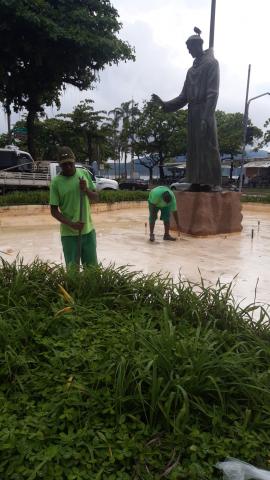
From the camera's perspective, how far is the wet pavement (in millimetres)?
5230

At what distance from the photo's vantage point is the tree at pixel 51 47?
1702cm

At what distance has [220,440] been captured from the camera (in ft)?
5.02

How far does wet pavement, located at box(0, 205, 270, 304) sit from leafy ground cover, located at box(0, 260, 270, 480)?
1.63 m

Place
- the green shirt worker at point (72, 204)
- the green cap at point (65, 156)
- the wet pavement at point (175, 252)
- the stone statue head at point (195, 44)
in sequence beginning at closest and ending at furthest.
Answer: the green cap at point (65, 156)
the green shirt worker at point (72, 204)
the wet pavement at point (175, 252)
the stone statue head at point (195, 44)

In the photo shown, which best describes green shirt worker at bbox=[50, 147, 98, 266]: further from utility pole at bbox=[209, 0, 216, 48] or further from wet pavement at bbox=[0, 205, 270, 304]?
utility pole at bbox=[209, 0, 216, 48]

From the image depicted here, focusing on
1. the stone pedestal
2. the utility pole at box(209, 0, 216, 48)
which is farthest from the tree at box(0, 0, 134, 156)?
the stone pedestal

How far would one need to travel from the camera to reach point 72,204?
3605mm

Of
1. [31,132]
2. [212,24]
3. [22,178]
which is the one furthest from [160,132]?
[212,24]

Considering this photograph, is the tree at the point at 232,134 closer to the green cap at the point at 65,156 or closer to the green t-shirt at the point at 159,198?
the green t-shirt at the point at 159,198

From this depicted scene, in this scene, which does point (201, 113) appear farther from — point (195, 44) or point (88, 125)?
point (88, 125)

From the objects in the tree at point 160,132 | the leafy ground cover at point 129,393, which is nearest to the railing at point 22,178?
the leafy ground cover at point 129,393

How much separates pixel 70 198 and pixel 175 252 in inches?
136

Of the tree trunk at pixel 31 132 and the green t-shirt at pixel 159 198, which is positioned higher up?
the tree trunk at pixel 31 132

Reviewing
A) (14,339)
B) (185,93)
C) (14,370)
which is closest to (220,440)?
(14,370)
